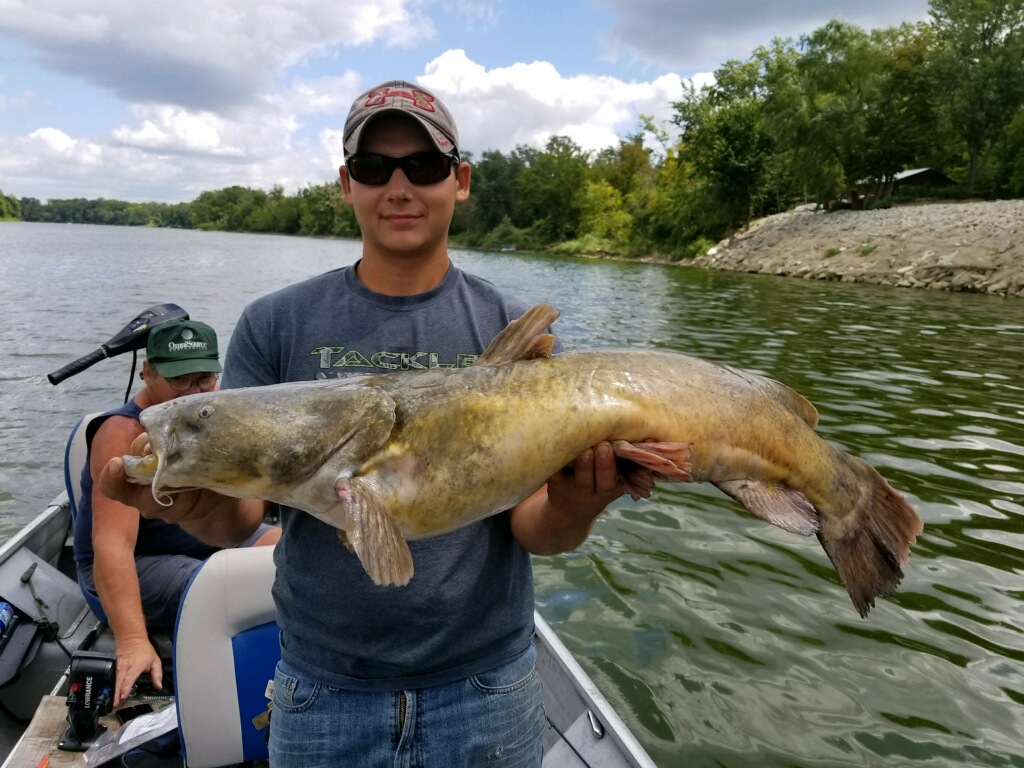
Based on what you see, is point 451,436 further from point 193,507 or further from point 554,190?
point 554,190

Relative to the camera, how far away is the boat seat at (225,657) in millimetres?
2715

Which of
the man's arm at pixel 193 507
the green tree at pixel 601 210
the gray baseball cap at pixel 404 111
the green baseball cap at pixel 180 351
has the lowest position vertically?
the man's arm at pixel 193 507

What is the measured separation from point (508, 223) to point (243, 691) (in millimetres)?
79860

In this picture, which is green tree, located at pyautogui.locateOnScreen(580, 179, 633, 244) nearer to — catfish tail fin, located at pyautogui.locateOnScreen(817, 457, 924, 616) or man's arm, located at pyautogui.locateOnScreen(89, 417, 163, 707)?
man's arm, located at pyautogui.locateOnScreen(89, 417, 163, 707)

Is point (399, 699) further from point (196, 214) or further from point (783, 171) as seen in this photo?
point (196, 214)

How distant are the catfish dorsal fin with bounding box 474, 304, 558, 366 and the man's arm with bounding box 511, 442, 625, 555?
327 millimetres

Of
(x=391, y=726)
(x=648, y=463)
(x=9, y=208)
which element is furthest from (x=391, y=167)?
(x=9, y=208)

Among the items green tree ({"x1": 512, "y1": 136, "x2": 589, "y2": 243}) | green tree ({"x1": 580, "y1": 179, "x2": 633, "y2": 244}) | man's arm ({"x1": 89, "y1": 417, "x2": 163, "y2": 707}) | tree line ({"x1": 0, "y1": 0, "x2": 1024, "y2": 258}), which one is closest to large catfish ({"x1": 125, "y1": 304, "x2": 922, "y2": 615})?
man's arm ({"x1": 89, "y1": 417, "x2": 163, "y2": 707})

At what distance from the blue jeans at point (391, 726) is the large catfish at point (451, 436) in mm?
454

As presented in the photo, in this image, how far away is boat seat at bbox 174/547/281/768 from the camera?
271cm

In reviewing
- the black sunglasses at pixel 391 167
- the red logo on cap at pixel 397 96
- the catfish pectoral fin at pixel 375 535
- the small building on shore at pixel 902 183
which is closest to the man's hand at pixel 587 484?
the catfish pectoral fin at pixel 375 535

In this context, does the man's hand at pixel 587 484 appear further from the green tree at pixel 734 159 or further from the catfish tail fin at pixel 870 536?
the green tree at pixel 734 159

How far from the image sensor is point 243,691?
2.78 meters

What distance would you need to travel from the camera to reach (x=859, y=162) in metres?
43.8
